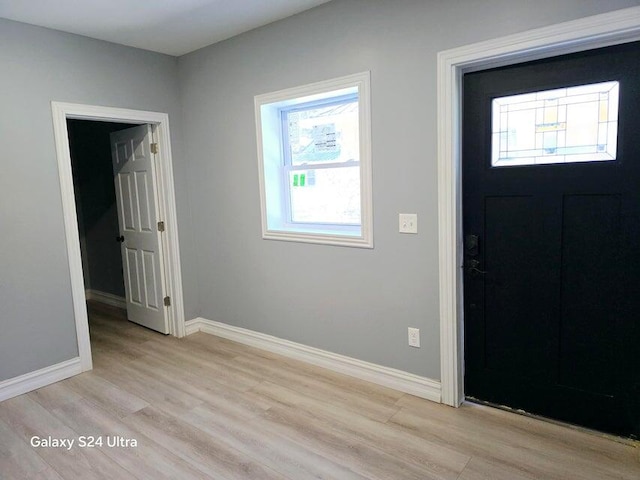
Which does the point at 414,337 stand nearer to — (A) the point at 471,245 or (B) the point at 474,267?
(B) the point at 474,267

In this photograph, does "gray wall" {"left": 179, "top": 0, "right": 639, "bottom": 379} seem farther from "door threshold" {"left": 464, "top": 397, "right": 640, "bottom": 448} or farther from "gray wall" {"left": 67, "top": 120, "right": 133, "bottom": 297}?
"gray wall" {"left": 67, "top": 120, "right": 133, "bottom": 297}

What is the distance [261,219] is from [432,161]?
155 centimetres

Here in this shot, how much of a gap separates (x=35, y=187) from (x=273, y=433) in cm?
242

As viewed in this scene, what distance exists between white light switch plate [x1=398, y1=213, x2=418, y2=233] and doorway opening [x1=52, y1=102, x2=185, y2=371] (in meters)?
2.26

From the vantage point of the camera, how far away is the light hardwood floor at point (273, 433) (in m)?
2.09

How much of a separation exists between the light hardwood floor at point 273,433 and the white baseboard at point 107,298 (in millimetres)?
1927

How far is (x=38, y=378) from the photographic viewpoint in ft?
10.2

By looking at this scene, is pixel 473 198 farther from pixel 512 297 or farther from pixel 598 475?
pixel 598 475

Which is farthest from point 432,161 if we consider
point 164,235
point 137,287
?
point 137,287

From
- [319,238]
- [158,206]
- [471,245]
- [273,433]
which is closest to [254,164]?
[319,238]

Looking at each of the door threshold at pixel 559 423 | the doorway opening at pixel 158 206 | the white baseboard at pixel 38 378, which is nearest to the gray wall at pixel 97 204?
the doorway opening at pixel 158 206

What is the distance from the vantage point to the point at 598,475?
1971 millimetres

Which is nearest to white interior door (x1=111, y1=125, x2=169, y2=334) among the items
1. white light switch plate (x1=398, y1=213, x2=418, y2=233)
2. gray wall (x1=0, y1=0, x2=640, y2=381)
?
gray wall (x1=0, y1=0, x2=640, y2=381)

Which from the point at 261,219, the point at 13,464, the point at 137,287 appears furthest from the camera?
the point at 137,287
